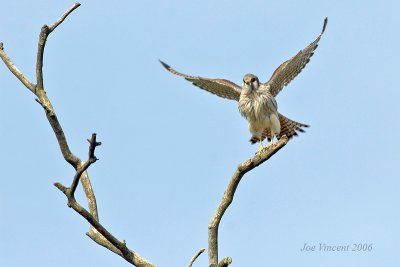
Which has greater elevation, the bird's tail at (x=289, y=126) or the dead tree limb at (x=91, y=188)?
the bird's tail at (x=289, y=126)

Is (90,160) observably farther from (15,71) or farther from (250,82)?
(250,82)

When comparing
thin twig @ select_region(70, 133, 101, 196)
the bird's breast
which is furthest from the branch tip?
the bird's breast

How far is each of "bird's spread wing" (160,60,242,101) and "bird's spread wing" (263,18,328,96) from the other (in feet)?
1.46

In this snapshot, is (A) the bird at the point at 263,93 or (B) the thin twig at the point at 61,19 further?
(A) the bird at the point at 263,93

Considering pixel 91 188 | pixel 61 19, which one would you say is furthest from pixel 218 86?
pixel 61 19

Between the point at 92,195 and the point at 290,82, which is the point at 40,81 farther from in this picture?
the point at 290,82

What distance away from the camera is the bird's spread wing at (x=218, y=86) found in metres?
10.1

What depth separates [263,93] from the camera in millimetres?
9438

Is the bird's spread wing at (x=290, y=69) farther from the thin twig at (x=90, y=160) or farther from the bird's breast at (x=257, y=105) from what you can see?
the thin twig at (x=90, y=160)

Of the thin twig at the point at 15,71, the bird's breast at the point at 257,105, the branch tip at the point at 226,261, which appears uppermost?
the bird's breast at the point at 257,105

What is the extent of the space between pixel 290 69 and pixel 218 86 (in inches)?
39.8

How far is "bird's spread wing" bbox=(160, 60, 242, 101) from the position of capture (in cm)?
1011

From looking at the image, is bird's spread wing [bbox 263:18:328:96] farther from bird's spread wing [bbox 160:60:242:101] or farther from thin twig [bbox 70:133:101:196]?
thin twig [bbox 70:133:101:196]

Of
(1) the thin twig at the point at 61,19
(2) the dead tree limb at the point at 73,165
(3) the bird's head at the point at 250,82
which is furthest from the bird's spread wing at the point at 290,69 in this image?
(1) the thin twig at the point at 61,19
